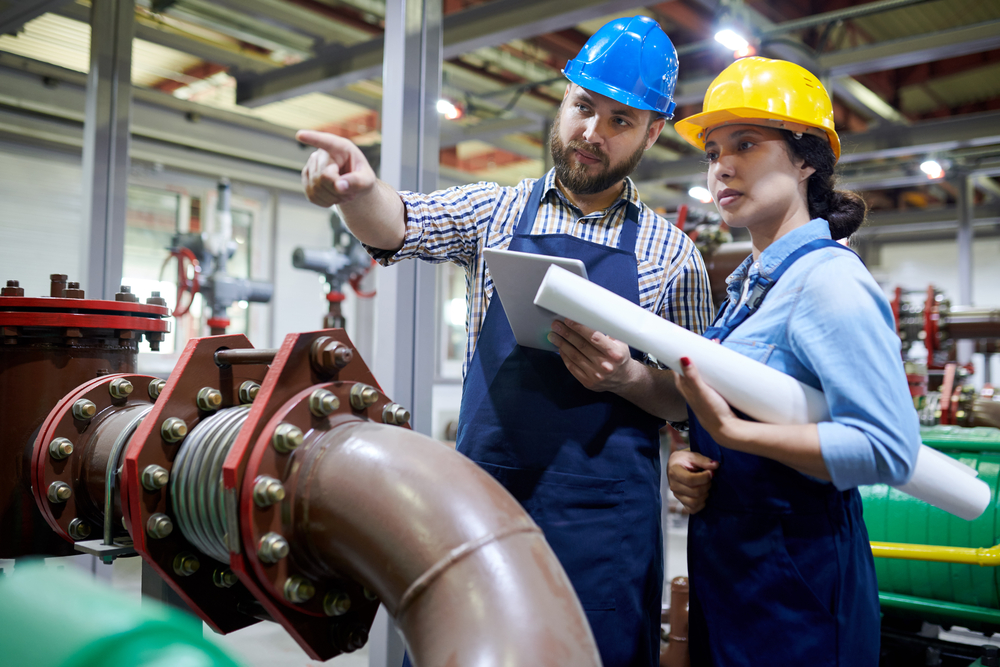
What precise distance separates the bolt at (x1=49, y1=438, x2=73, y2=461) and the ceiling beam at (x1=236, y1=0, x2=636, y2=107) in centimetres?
312

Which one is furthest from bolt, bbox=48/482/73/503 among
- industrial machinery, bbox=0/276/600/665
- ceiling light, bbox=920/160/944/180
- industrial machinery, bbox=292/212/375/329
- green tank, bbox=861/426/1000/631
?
ceiling light, bbox=920/160/944/180

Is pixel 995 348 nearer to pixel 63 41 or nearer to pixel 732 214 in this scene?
pixel 732 214

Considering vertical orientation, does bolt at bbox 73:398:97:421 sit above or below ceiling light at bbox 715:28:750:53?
below

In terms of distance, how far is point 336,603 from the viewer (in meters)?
0.79

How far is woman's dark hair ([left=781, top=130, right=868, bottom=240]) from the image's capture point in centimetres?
115

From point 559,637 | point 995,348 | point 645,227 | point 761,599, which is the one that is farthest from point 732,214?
point 995,348

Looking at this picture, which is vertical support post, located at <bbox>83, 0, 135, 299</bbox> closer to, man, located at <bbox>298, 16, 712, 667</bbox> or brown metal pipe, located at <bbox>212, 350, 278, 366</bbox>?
man, located at <bbox>298, 16, 712, 667</bbox>

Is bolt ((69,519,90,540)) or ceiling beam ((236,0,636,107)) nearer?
bolt ((69,519,90,540))

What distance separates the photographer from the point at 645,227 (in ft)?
4.75

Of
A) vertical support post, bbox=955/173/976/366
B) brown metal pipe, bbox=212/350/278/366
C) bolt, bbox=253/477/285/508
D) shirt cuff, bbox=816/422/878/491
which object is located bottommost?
bolt, bbox=253/477/285/508

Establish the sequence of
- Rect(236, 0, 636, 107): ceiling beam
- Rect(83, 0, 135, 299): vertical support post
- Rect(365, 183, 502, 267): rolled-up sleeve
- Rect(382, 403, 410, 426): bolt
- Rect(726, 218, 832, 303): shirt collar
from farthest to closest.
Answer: Rect(236, 0, 636, 107): ceiling beam → Rect(83, 0, 135, 299): vertical support post → Rect(365, 183, 502, 267): rolled-up sleeve → Rect(726, 218, 832, 303): shirt collar → Rect(382, 403, 410, 426): bolt

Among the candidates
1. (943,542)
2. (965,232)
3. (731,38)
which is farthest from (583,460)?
(965,232)

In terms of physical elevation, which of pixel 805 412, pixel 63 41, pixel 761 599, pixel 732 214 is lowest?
pixel 761 599

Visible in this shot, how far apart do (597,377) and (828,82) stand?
4407 millimetres
